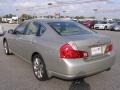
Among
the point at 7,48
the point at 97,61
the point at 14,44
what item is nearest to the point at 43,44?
the point at 97,61

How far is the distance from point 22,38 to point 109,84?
9.27ft

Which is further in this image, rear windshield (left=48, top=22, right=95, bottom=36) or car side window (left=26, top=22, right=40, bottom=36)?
car side window (left=26, top=22, right=40, bottom=36)

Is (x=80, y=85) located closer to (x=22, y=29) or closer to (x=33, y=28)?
(x=33, y=28)

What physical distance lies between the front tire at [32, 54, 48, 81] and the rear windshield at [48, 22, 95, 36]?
83 cm

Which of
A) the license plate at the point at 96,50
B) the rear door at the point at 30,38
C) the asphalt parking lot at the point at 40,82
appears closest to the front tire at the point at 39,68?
the asphalt parking lot at the point at 40,82

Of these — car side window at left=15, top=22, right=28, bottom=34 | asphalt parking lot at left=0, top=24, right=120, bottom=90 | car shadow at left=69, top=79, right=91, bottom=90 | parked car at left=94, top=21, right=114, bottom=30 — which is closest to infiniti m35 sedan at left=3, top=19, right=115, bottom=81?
asphalt parking lot at left=0, top=24, right=120, bottom=90

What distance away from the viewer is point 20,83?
5062 mm

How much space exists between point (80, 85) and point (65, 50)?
3.35 feet

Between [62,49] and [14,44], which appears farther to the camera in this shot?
[14,44]

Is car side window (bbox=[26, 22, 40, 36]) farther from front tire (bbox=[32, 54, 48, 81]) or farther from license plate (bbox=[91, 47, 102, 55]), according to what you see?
license plate (bbox=[91, 47, 102, 55])

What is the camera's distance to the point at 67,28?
17.7 ft

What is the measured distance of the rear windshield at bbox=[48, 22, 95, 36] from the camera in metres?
5.13

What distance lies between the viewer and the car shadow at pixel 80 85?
4.68m

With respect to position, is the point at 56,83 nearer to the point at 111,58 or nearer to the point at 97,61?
the point at 97,61
